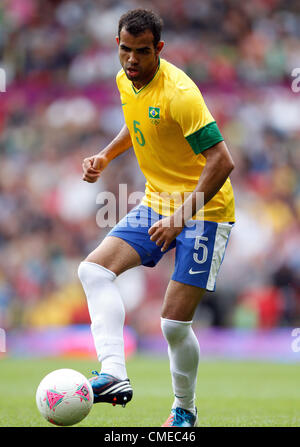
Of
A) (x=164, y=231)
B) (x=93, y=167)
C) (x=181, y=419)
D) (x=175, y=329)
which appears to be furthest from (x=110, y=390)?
(x=93, y=167)

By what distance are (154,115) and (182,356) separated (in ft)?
5.02

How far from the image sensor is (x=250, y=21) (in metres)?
16.8

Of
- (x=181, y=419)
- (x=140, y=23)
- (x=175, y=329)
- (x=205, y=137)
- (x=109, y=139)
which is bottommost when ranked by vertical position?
(x=181, y=419)

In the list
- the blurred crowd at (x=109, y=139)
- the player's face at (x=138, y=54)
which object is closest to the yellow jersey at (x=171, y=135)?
the player's face at (x=138, y=54)

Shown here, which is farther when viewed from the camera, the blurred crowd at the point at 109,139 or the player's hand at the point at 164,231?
the blurred crowd at the point at 109,139

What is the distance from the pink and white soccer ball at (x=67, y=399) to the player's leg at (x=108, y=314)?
0.09m

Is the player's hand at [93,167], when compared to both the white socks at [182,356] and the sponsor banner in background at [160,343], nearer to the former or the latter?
the white socks at [182,356]

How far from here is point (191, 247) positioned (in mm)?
4734

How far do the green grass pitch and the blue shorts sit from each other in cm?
108

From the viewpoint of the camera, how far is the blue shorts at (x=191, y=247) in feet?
15.5

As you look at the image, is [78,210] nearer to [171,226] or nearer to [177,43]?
[177,43]

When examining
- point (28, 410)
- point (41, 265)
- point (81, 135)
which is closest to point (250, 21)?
point (81, 135)

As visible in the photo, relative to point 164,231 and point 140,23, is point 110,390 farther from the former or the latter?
point 140,23

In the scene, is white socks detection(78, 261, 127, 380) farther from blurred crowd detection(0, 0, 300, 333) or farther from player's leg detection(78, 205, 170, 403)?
blurred crowd detection(0, 0, 300, 333)
